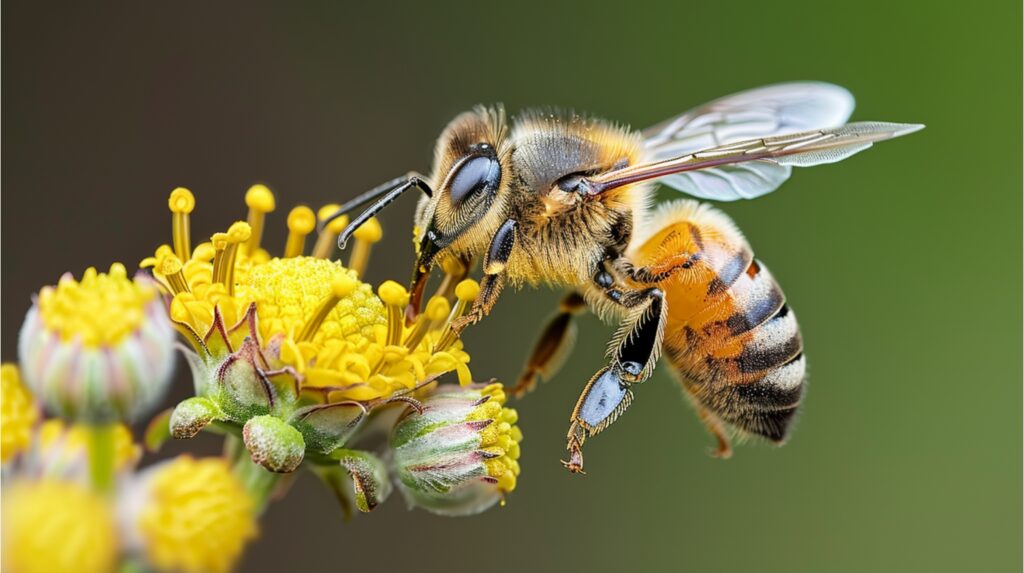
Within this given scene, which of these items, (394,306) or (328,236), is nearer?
(394,306)

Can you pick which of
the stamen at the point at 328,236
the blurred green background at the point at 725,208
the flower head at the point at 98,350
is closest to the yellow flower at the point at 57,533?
the flower head at the point at 98,350

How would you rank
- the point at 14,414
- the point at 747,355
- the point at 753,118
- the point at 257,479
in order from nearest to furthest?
1. the point at 14,414
2. the point at 257,479
3. the point at 747,355
4. the point at 753,118

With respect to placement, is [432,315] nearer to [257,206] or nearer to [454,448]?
[454,448]

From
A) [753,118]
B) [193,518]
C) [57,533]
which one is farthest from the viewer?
[753,118]

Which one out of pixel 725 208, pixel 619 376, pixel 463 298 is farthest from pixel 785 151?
pixel 725 208

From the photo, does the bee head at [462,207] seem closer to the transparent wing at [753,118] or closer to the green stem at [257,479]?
the green stem at [257,479]

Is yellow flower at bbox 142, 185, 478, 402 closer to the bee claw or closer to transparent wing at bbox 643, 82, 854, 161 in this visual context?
the bee claw
